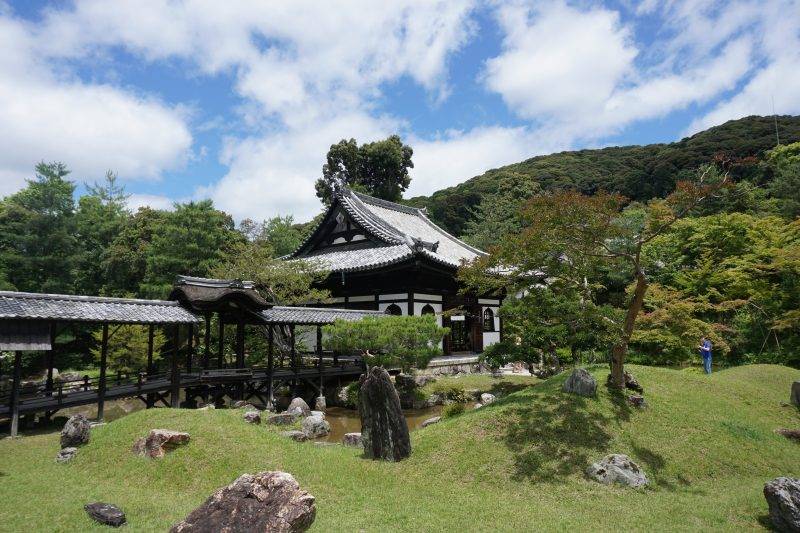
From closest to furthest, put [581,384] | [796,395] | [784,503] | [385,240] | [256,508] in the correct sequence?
[256,508]
[784,503]
[581,384]
[796,395]
[385,240]

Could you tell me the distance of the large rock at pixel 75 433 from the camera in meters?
9.98

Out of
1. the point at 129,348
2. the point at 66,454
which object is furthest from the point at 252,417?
the point at 129,348

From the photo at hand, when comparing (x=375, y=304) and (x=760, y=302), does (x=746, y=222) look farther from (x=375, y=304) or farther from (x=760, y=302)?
(x=375, y=304)

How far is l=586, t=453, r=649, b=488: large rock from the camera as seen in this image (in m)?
8.18

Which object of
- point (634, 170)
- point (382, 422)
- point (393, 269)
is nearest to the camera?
point (382, 422)

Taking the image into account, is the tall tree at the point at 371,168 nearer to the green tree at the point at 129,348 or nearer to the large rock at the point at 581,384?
the green tree at the point at 129,348

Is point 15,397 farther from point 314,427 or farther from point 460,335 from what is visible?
point 460,335

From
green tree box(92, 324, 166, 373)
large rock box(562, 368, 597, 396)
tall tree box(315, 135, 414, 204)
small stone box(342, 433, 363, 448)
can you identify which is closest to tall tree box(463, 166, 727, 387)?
large rock box(562, 368, 597, 396)

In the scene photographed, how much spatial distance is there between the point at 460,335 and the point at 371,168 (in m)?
34.4

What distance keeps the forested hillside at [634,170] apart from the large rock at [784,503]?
45.8 m

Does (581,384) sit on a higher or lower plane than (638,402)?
higher

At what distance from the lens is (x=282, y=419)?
42.0ft

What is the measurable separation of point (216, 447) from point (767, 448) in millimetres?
11261

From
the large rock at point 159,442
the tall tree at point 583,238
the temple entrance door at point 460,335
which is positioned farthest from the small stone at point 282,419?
the temple entrance door at point 460,335
